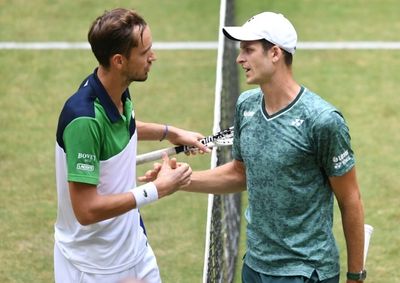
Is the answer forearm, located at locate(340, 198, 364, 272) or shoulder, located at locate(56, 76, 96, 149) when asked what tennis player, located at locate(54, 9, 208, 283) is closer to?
shoulder, located at locate(56, 76, 96, 149)

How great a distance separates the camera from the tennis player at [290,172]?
542 cm

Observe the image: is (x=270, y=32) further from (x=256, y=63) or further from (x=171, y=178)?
(x=171, y=178)

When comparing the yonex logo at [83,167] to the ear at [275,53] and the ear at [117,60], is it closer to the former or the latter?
the ear at [117,60]

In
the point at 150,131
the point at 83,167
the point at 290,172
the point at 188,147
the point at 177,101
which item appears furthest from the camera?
the point at 177,101

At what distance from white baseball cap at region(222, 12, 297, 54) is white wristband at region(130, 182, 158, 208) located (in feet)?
3.12

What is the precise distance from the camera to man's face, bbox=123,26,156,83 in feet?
17.9

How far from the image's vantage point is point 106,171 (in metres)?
5.51

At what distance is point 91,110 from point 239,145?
100 cm

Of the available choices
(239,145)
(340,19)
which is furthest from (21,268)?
(340,19)

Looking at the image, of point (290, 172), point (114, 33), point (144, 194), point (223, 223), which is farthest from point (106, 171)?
point (223, 223)

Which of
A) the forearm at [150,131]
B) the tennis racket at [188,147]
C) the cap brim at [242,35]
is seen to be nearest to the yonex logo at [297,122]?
the cap brim at [242,35]

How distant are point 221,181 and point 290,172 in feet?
2.51

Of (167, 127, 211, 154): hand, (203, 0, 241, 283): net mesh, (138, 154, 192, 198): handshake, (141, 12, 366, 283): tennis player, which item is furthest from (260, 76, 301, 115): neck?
(203, 0, 241, 283): net mesh

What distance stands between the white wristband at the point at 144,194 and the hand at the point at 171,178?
0.06 metres
